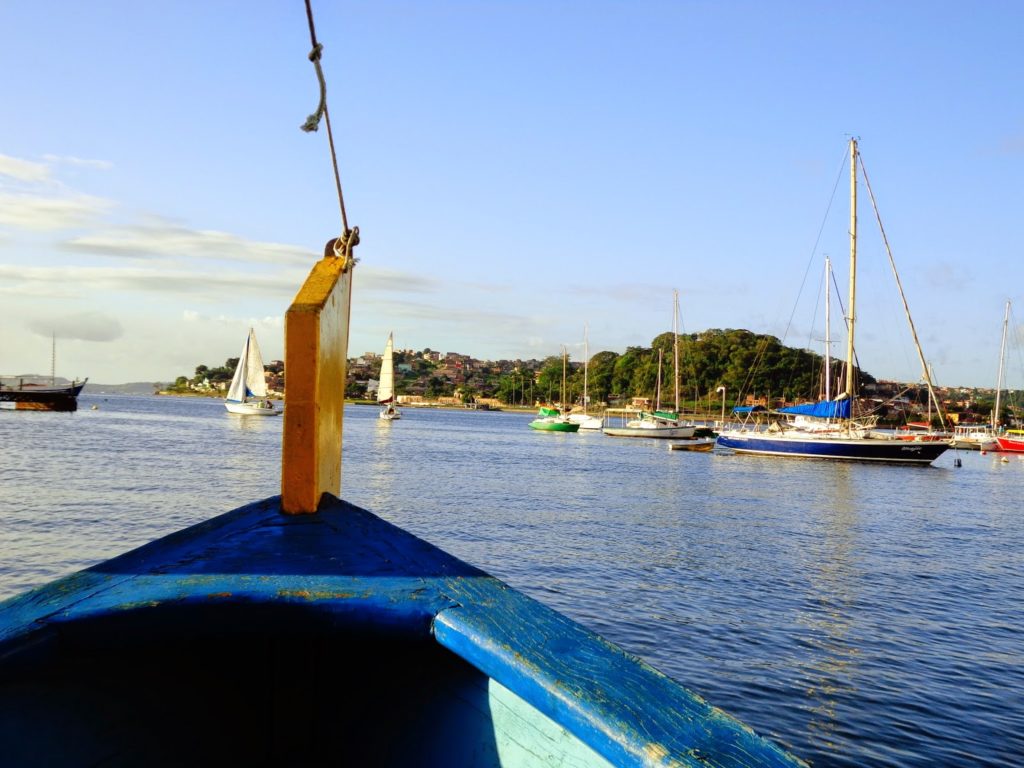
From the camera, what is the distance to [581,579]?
45.2 feet

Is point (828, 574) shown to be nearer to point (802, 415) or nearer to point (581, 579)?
point (581, 579)

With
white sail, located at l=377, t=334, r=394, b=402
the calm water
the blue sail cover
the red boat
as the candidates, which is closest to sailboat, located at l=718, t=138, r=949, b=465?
the blue sail cover

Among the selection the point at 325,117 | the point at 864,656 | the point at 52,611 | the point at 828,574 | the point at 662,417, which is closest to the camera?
the point at 52,611

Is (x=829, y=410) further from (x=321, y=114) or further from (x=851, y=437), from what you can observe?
(x=321, y=114)

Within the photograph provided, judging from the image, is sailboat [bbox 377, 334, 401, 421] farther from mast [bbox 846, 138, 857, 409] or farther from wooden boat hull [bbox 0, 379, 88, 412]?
mast [bbox 846, 138, 857, 409]

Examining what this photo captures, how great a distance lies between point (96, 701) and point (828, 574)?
14620 millimetres

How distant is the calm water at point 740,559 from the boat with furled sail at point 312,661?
510 centimetres

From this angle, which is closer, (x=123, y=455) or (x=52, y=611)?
(x=52, y=611)

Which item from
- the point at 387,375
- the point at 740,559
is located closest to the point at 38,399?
the point at 387,375

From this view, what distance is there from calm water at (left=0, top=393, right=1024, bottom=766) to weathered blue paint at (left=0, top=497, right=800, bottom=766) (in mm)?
5106

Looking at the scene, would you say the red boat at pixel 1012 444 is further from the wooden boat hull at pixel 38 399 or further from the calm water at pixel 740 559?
the wooden boat hull at pixel 38 399

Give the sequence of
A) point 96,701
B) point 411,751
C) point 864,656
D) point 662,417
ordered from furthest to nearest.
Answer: point 662,417 < point 864,656 < point 411,751 < point 96,701

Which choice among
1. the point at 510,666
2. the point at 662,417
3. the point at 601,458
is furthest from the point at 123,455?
the point at 662,417

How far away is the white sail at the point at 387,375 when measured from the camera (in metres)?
87.2
